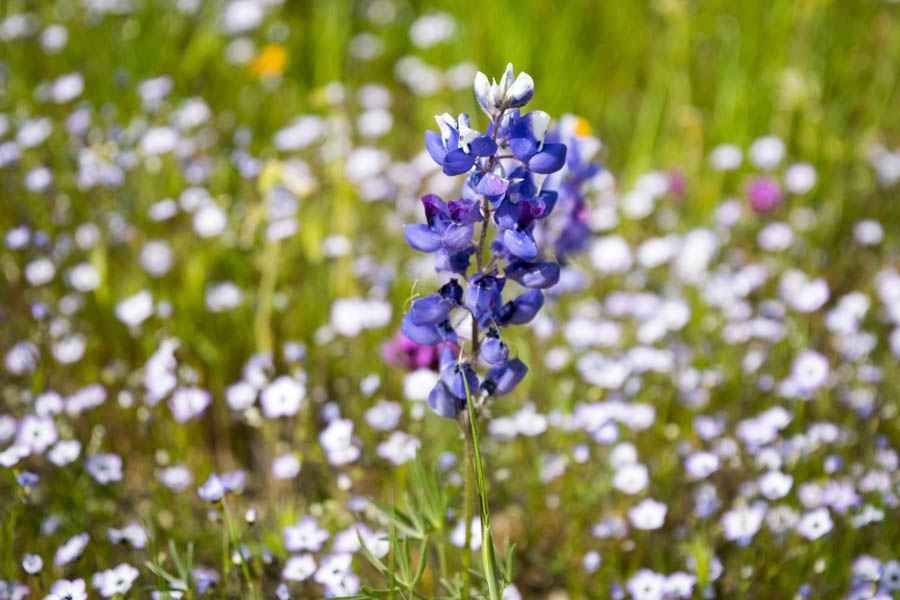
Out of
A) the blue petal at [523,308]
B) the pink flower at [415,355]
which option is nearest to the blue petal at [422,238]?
the blue petal at [523,308]

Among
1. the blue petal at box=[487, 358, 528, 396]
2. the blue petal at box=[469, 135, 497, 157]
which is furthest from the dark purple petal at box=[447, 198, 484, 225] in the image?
the blue petal at box=[487, 358, 528, 396]

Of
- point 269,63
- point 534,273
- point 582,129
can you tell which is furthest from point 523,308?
point 269,63

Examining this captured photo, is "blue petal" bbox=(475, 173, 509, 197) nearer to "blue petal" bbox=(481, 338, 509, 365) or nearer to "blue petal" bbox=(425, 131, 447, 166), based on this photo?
"blue petal" bbox=(425, 131, 447, 166)

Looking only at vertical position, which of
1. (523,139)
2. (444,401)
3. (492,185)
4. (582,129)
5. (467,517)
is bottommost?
(467,517)

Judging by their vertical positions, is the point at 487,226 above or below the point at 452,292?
above

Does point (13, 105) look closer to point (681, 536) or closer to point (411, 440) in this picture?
point (411, 440)

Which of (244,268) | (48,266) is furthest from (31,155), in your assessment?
(244,268)

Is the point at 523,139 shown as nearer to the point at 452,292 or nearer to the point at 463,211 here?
the point at 463,211
